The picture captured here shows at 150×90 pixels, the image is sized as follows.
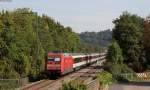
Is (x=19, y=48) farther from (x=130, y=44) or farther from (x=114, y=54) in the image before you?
(x=130, y=44)

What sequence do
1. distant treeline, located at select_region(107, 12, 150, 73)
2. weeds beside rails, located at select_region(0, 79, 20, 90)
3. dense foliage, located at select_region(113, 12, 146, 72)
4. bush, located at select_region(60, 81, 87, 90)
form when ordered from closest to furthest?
1. bush, located at select_region(60, 81, 87, 90)
2. weeds beside rails, located at select_region(0, 79, 20, 90)
3. distant treeline, located at select_region(107, 12, 150, 73)
4. dense foliage, located at select_region(113, 12, 146, 72)

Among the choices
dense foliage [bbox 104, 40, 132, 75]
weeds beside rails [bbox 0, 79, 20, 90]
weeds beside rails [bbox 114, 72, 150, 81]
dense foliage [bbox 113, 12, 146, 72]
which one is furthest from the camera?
dense foliage [bbox 113, 12, 146, 72]

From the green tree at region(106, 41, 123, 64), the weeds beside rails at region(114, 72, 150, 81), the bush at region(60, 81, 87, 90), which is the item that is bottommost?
the weeds beside rails at region(114, 72, 150, 81)

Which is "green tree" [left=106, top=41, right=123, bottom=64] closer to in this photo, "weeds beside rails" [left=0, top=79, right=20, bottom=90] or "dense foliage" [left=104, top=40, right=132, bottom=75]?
"dense foliage" [left=104, top=40, right=132, bottom=75]

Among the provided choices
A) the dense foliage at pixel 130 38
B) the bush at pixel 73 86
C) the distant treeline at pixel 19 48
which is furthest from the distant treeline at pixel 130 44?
the bush at pixel 73 86

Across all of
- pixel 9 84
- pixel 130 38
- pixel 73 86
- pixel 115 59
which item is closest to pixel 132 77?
pixel 115 59

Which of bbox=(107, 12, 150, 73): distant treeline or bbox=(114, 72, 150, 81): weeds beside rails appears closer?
bbox=(114, 72, 150, 81): weeds beside rails

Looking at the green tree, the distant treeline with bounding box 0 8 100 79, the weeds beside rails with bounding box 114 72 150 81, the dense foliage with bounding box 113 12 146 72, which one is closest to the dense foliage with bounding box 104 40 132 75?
the green tree

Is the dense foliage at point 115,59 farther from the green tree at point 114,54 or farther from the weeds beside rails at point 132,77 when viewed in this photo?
the weeds beside rails at point 132,77

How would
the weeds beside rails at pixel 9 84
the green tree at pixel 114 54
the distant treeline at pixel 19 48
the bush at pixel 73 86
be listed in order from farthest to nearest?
the green tree at pixel 114 54 → the distant treeline at pixel 19 48 → the weeds beside rails at pixel 9 84 → the bush at pixel 73 86

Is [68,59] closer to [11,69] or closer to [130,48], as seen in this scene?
[11,69]

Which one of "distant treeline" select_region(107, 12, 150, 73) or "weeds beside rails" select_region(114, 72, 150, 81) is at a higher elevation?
"distant treeline" select_region(107, 12, 150, 73)

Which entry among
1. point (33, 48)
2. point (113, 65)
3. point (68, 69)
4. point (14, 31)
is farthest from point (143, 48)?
point (14, 31)

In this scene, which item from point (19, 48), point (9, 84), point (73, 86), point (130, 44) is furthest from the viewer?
point (130, 44)
